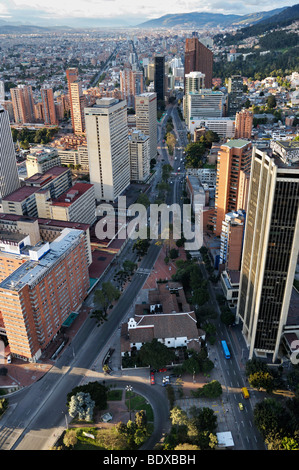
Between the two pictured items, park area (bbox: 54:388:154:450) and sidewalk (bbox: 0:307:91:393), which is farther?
sidewalk (bbox: 0:307:91:393)

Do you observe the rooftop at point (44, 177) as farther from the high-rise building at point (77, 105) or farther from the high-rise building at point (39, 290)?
the high-rise building at point (77, 105)

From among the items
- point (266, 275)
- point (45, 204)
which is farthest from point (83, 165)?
point (266, 275)

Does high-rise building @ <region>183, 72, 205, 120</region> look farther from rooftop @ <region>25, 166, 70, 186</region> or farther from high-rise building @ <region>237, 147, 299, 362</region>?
high-rise building @ <region>237, 147, 299, 362</region>

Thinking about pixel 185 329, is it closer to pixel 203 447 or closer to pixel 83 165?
pixel 203 447

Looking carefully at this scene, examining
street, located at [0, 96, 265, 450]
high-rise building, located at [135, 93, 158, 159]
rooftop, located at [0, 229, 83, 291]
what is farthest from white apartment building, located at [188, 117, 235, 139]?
rooftop, located at [0, 229, 83, 291]

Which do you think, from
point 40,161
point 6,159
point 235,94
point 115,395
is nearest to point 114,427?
point 115,395

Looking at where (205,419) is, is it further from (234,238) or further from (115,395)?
(234,238)
